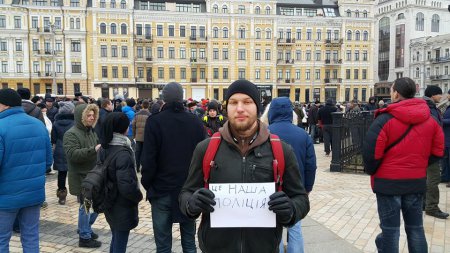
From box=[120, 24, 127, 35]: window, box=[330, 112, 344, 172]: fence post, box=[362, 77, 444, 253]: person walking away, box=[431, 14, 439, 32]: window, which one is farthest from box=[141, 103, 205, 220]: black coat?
box=[431, 14, 439, 32]: window

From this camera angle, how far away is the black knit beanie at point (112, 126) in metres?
3.99

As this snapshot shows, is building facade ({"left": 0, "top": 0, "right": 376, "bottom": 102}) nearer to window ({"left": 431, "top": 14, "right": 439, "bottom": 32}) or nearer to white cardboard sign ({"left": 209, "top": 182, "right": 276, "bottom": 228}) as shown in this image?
window ({"left": 431, "top": 14, "right": 439, "bottom": 32})

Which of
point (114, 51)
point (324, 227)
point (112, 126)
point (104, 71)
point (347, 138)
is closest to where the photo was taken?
point (112, 126)

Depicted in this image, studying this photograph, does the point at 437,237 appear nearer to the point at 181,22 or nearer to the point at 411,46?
the point at 181,22

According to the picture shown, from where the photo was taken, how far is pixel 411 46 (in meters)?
73.8

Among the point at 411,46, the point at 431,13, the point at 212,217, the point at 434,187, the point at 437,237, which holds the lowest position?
the point at 437,237

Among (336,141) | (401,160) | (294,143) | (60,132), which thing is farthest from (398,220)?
(336,141)

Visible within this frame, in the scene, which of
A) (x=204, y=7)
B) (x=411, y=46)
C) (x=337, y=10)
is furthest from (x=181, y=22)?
(x=411, y=46)

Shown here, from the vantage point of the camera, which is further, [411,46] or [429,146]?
[411,46]

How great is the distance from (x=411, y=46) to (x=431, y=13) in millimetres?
9671

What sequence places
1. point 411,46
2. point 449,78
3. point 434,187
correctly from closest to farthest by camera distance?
1. point 434,187
2. point 449,78
3. point 411,46

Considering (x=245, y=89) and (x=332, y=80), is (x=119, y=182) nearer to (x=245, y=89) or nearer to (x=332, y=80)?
(x=245, y=89)

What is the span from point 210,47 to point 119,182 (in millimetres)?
51445

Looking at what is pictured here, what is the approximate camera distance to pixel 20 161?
153 inches
